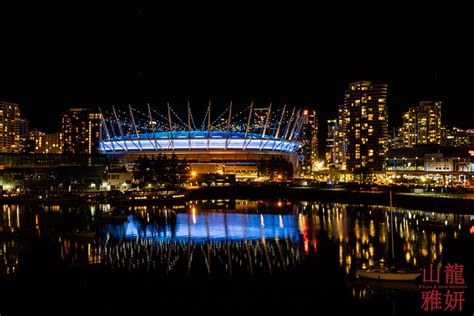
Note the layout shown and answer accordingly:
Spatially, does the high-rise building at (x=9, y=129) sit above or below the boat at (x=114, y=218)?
above

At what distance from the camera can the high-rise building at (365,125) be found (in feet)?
489

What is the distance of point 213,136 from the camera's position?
258ft

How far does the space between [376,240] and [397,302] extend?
12526 mm

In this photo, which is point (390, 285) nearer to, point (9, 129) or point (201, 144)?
point (201, 144)

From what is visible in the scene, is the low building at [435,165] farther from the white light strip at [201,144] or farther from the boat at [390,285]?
the boat at [390,285]

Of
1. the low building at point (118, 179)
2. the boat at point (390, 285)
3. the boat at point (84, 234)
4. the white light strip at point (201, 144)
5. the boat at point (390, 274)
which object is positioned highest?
the white light strip at point (201, 144)

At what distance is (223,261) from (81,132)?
142348 millimetres

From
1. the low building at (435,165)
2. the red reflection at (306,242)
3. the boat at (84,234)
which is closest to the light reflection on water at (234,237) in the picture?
the red reflection at (306,242)

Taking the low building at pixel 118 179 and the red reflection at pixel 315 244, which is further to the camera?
the low building at pixel 118 179

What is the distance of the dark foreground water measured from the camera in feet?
62.2

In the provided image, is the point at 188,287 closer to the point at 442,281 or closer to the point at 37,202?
the point at 442,281

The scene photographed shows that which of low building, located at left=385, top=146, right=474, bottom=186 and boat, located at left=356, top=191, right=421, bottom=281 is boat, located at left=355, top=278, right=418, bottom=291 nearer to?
boat, located at left=356, top=191, right=421, bottom=281

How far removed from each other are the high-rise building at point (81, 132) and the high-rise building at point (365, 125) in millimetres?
77220

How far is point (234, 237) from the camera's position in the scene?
105 ft
